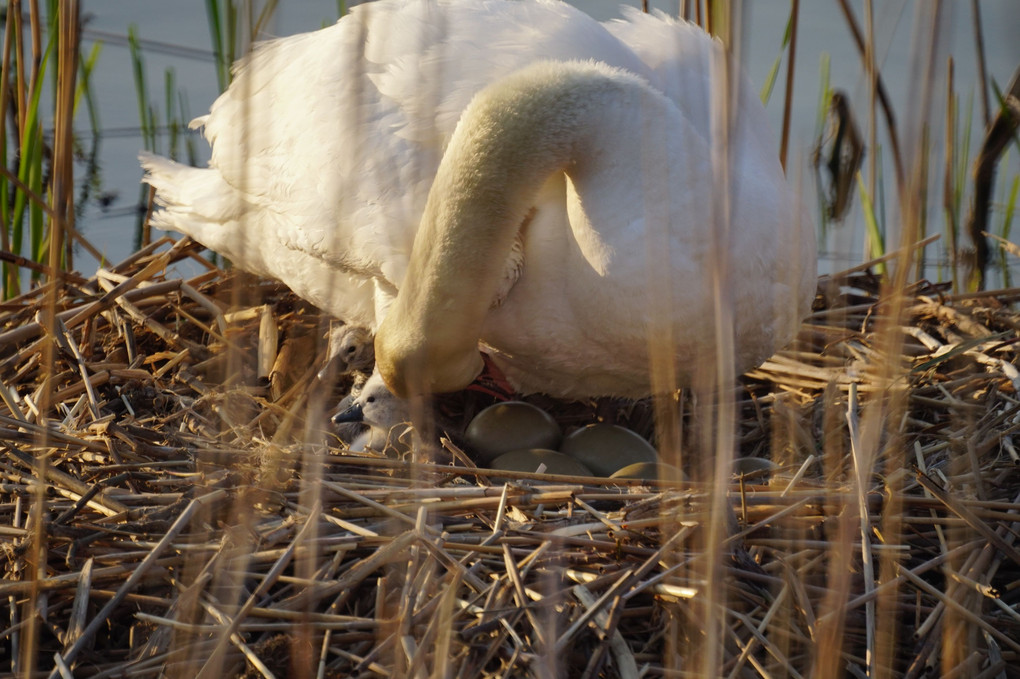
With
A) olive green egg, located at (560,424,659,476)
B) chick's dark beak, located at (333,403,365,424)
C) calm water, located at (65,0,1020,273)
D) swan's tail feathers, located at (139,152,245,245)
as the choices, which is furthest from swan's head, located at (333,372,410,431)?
calm water, located at (65,0,1020,273)

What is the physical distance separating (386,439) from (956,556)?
63.6 inches

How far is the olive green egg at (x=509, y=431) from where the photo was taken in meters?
3.29

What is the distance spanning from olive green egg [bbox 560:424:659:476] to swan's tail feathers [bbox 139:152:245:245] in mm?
1463

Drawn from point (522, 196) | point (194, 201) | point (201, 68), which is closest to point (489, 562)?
point (522, 196)

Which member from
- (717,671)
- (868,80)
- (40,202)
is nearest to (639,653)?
(717,671)

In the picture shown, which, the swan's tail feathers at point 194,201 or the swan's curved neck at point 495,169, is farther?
the swan's tail feathers at point 194,201

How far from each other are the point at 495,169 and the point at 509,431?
934mm

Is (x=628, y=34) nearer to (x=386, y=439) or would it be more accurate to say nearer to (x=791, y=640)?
(x=386, y=439)

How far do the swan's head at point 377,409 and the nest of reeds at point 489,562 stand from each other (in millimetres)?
390

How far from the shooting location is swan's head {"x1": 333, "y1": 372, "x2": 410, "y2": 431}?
10.8 feet

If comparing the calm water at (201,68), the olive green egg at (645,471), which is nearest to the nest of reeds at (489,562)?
the olive green egg at (645,471)

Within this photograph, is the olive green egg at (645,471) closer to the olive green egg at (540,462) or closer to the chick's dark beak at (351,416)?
the olive green egg at (540,462)

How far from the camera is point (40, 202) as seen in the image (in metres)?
3.62

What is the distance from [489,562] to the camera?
220 centimetres
